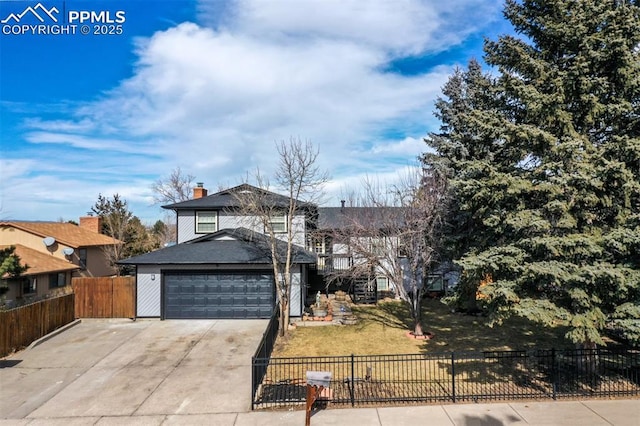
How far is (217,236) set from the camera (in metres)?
20.1

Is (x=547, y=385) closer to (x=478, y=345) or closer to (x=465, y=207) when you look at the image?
(x=478, y=345)

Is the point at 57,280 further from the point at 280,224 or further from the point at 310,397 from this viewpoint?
the point at 310,397

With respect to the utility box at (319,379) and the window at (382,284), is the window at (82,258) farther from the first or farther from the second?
the utility box at (319,379)

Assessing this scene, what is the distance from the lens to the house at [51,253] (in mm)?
22391

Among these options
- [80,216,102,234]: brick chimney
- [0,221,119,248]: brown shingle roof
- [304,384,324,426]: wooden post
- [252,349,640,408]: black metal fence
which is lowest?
[252,349,640,408]: black metal fence

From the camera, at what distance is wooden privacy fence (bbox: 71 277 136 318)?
18000mm

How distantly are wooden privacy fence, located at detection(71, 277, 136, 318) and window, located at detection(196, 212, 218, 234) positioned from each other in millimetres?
4661

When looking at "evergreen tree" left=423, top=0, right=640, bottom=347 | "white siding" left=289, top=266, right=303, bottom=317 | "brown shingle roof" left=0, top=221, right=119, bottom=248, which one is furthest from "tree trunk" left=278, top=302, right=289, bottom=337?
"brown shingle roof" left=0, top=221, right=119, bottom=248

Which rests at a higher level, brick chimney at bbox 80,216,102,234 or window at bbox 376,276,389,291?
A: brick chimney at bbox 80,216,102,234

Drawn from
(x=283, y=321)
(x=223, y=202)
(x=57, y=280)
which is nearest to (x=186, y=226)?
(x=223, y=202)

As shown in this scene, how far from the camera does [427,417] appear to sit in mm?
8336

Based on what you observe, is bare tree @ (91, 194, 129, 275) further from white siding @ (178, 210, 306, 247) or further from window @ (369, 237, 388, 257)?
window @ (369, 237, 388, 257)

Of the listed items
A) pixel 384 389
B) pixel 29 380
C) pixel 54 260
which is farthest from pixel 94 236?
pixel 384 389

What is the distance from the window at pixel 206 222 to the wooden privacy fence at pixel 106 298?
466 centimetres
